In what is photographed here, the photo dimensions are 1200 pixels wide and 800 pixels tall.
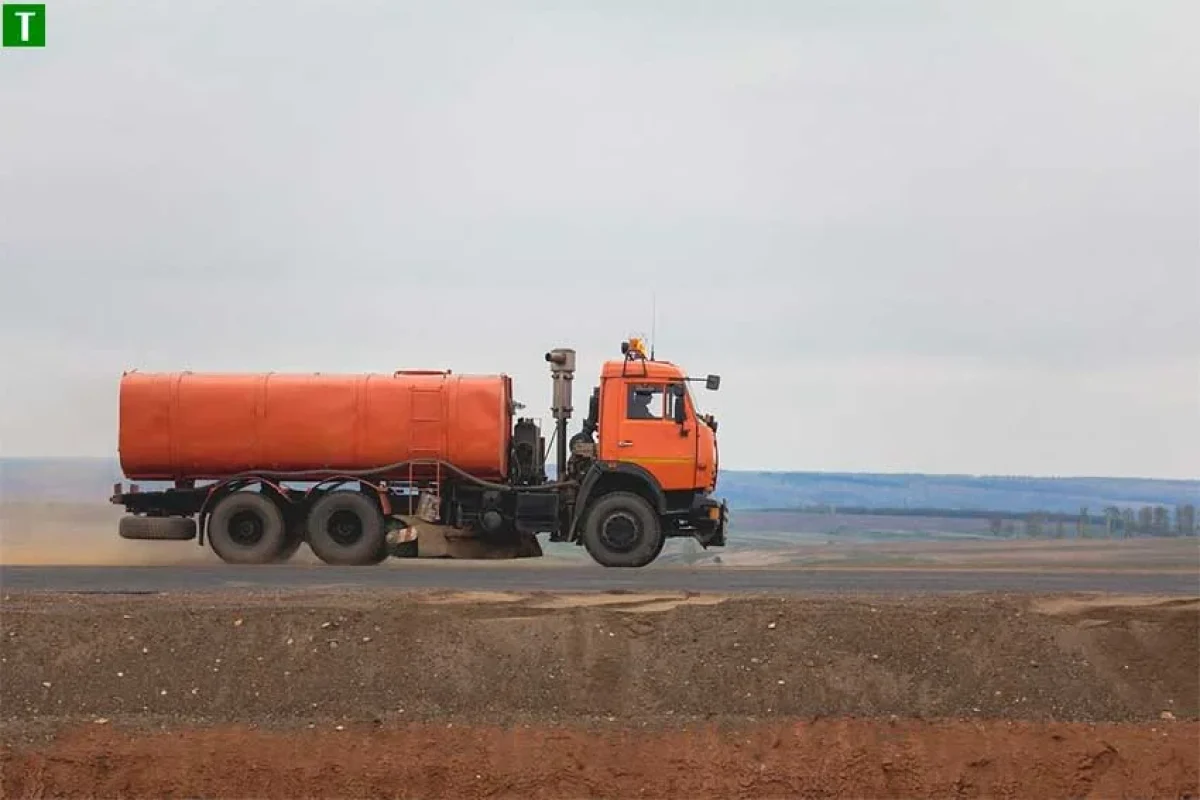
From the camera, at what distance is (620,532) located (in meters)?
24.3

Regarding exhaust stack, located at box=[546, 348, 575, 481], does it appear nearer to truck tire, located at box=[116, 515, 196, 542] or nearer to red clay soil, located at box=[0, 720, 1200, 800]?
truck tire, located at box=[116, 515, 196, 542]

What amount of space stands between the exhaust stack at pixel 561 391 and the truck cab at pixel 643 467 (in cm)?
98

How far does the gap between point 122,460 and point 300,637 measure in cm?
1188

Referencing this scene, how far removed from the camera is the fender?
24469 mm

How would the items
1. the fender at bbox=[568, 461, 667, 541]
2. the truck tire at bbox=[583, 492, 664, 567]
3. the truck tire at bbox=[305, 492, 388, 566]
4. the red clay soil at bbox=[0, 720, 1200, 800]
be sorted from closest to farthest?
the red clay soil at bbox=[0, 720, 1200, 800] → the truck tire at bbox=[583, 492, 664, 567] → the fender at bbox=[568, 461, 667, 541] → the truck tire at bbox=[305, 492, 388, 566]

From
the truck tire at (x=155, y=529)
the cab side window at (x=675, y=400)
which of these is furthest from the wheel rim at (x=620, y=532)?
the truck tire at (x=155, y=529)

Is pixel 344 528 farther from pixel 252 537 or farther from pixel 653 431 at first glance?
pixel 653 431

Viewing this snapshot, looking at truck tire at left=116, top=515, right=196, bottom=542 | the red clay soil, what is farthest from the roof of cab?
the red clay soil

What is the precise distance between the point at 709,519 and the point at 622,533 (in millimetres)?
1598

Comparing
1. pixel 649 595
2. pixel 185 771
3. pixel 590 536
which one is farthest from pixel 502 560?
pixel 185 771

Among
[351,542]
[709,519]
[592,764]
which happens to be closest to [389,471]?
[351,542]

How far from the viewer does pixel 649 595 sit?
56.5 ft

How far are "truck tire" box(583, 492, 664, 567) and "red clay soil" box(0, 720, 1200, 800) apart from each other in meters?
11.1

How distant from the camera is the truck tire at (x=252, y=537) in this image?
24.7 meters
